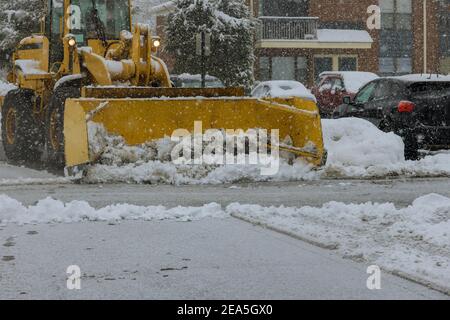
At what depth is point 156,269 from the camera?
6406mm

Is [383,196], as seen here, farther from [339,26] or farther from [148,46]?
[339,26]

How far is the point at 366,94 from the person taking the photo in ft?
52.3

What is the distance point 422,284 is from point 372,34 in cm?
3603

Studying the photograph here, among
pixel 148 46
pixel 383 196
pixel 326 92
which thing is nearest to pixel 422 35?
pixel 326 92

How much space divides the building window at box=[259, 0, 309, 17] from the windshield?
25854 mm

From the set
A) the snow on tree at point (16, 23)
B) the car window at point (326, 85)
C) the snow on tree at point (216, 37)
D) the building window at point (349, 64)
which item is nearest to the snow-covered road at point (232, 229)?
the car window at point (326, 85)

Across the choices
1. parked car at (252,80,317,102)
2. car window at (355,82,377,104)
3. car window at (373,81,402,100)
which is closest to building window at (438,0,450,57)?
parked car at (252,80,317,102)

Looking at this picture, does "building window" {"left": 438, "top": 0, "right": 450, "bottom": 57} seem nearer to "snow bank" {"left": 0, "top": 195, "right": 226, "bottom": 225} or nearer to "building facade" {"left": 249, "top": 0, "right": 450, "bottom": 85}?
"building facade" {"left": 249, "top": 0, "right": 450, "bottom": 85}

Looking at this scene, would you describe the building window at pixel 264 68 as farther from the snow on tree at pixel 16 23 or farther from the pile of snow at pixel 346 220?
the pile of snow at pixel 346 220

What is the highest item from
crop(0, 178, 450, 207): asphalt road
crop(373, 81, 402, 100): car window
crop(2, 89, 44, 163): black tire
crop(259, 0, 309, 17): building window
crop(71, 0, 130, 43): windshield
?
crop(259, 0, 309, 17): building window

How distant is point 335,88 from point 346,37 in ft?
46.0

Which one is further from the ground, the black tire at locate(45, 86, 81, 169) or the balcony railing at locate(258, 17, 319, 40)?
the balcony railing at locate(258, 17, 319, 40)

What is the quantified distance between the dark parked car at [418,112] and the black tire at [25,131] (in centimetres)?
593

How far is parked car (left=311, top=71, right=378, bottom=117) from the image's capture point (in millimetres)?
25984
